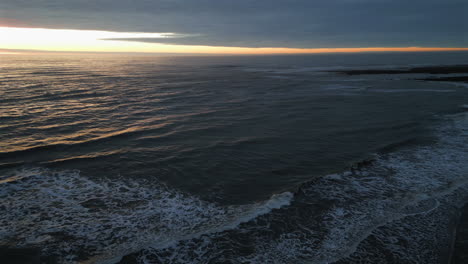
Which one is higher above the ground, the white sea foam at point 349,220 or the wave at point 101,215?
the white sea foam at point 349,220

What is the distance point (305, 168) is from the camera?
13.0m

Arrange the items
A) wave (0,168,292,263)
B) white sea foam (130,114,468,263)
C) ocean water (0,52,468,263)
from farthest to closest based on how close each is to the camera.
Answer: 1. wave (0,168,292,263)
2. ocean water (0,52,468,263)
3. white sea foam (130,114,468,263)

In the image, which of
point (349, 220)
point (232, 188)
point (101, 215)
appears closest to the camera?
point (349, 220)

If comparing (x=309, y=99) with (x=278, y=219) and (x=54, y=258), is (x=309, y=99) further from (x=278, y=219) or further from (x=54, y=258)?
(x=54, y=258)

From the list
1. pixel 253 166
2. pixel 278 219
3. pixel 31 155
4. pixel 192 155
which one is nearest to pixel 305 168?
pixel 253 166

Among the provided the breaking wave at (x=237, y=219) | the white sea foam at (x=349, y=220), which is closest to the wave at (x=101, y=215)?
the breaking wave at (x=237, y=219)

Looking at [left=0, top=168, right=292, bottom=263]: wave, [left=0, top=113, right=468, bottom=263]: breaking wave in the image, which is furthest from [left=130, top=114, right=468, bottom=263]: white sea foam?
[left=0, top=168, right=292, bottom=263]: wave

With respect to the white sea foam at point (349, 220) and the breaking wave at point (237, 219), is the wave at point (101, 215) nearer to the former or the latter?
the breaking wave at point (237, 219)

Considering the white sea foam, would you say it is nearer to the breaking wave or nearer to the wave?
the breaking wave

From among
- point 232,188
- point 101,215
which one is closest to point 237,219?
point 232,188

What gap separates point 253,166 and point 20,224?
29.9 feet

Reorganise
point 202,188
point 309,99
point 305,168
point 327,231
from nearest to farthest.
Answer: point 327,231, point 202,188, point 305,168, point 309,99

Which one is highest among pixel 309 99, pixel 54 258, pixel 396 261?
pixel 309 99

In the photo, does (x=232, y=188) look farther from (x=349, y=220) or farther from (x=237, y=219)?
(x=349, y=220)
